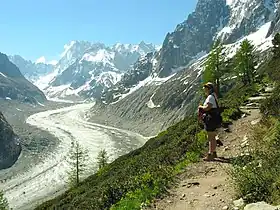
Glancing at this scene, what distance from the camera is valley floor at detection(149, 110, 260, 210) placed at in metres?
10.9

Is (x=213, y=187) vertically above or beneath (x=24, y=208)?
above

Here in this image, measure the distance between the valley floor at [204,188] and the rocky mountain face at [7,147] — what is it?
11486 centimetres

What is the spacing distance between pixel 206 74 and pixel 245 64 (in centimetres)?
854

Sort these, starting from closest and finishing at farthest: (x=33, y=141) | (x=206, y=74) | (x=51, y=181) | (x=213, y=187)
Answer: (x=213, y=187) < (x=206, y=74) < (x=51, y=181) < (x=33, y=141)

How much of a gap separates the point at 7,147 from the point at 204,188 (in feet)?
439

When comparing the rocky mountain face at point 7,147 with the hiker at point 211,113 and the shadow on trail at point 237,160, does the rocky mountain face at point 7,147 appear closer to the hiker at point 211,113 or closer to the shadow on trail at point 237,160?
the shadow on trail at point 237,160

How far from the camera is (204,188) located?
12.4m

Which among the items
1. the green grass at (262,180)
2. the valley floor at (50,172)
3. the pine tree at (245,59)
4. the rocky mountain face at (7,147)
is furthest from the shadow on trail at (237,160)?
the rocky mountain face at (7,147)

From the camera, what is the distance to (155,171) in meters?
15.8

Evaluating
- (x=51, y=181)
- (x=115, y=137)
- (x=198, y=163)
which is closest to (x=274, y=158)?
(x=198, y=163)

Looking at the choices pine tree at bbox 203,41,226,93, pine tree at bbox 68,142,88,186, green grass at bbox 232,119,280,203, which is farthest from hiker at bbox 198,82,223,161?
pine tree at bbox 203,41,226,93

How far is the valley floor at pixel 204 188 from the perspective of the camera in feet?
35.8

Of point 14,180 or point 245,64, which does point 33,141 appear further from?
point 245,64

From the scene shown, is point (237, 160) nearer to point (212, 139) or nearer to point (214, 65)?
point (212, 139)
